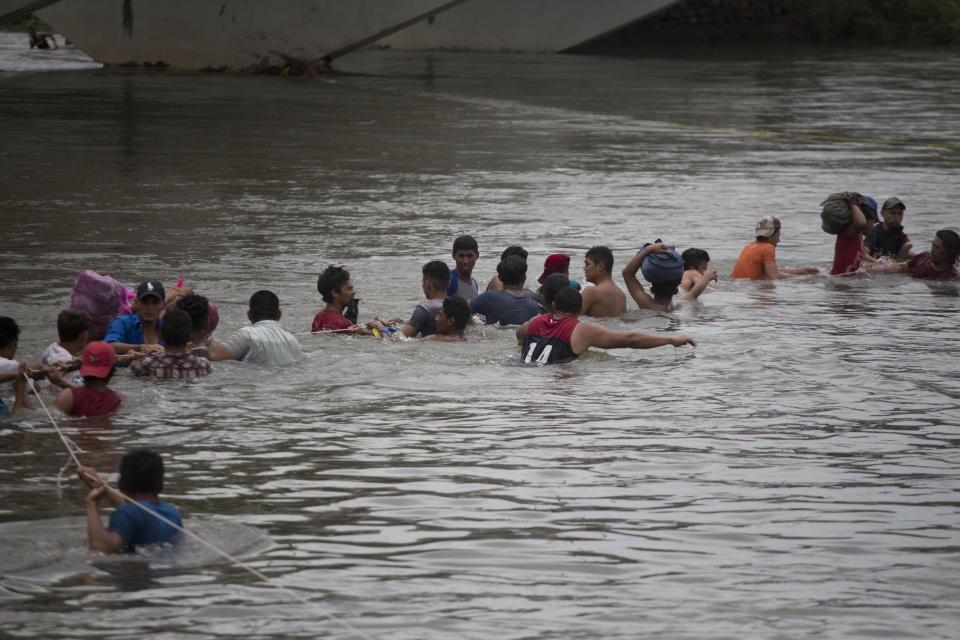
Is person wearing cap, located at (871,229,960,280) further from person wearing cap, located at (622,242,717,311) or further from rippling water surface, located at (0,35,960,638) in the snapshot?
person wearing cap, located at (622,242,717,311)

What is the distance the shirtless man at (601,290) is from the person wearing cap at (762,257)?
2518mm

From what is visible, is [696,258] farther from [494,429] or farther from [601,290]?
[494,429]

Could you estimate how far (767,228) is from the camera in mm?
15078

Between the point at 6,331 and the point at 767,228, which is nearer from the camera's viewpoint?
the point at 6,331

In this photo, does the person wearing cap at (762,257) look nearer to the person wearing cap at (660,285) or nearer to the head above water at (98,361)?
the person wearing cap at (660,285)

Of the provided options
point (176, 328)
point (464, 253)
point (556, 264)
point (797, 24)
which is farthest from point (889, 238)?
point (797, 24)

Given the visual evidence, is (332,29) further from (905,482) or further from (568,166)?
(905,482)

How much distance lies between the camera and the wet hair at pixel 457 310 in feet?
38.6

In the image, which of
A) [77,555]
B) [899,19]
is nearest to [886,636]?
[77,555]

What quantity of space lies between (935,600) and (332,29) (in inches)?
1327

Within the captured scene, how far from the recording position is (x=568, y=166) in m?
24.0

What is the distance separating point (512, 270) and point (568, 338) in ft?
5.31

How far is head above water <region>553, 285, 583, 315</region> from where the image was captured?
36.3ft

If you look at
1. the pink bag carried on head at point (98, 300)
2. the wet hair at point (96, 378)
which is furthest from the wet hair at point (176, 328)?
the pink bag carried on head at point (98, 300)
